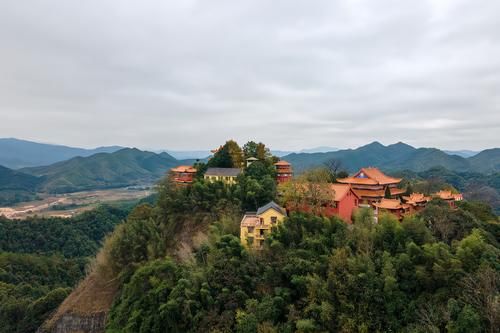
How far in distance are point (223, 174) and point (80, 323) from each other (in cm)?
1360

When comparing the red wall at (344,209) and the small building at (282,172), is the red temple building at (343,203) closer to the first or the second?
the red wall at (344,209)

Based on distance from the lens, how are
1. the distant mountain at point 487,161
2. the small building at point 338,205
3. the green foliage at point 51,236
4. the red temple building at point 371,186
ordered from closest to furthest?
the small building at point 338,205, the red temple building at point 371,186, the green foliage at point 51,236, the distant mountain at point 487,161

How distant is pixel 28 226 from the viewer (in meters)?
55.3

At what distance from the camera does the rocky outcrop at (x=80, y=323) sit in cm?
1972

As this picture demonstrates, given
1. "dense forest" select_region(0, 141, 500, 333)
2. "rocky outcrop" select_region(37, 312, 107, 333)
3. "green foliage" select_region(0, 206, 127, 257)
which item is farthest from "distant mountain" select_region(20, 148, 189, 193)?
"rocky outcrop" select_region(37, 312, 107, 333)

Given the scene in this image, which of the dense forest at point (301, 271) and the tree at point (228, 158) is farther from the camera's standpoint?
the tree at point (228, 158)

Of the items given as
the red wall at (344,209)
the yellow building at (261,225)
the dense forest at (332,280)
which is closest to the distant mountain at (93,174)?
the red wall at (344,209)

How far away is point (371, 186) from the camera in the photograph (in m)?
22.6

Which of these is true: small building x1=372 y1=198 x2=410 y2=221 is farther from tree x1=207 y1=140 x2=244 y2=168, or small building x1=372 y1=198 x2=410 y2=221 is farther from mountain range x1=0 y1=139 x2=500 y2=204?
mountain range x1=0 y1=139 x2=500 y2=204

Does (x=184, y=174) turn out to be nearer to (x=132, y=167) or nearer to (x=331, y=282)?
(x=331, y=282)

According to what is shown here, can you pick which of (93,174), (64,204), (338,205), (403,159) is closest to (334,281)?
(338,205)

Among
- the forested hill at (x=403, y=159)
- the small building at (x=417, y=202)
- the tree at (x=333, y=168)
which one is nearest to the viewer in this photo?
the small building at (x=417, y=202)

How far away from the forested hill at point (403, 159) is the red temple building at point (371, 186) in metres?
99.9

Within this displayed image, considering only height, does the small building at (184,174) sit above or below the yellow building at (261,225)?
above
